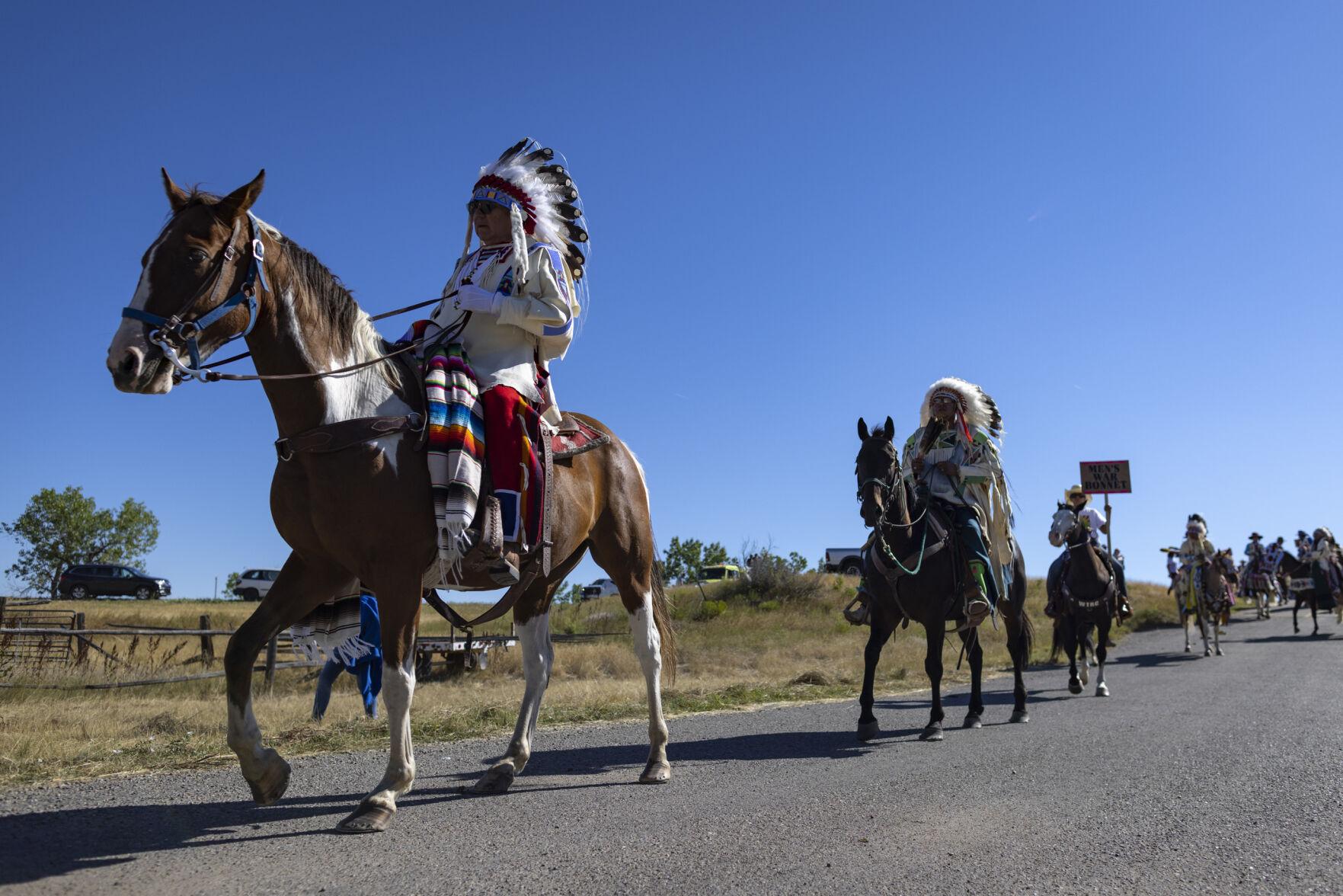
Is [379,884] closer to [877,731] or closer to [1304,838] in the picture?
[1304,838]

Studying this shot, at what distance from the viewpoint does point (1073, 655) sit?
44.3 feet

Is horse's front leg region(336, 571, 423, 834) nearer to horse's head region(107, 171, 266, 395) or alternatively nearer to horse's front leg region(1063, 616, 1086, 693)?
horse's head region(107, 171, 266, 395)

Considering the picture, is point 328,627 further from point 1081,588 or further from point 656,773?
point 1081,588

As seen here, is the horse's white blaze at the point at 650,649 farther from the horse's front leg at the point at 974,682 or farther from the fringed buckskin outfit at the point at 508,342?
the horse's front leg at the point at 974,682

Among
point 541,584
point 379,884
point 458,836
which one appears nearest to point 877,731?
point 541,584

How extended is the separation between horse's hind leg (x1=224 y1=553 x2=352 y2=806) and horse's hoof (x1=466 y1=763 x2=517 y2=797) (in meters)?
1.13

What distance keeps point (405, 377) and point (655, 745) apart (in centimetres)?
292

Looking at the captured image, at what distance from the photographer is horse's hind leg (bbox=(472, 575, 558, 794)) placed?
6.21 m

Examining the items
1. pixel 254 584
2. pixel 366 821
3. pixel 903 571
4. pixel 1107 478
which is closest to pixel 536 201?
pixel 366 821

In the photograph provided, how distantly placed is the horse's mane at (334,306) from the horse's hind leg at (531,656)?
196 centimetres

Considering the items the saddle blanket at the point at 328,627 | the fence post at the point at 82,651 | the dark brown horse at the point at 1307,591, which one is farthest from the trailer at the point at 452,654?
the dark brown horse at the point at 1307,591

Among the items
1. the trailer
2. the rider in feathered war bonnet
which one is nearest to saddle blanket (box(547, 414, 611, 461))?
the rider in feathered war bonnet

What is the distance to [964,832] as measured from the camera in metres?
4.67

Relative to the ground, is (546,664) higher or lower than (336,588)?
lower
